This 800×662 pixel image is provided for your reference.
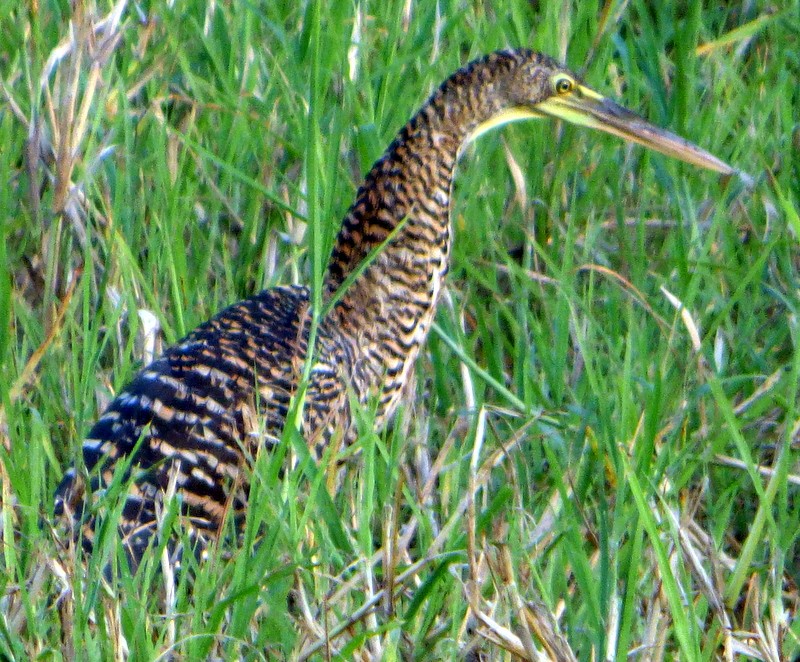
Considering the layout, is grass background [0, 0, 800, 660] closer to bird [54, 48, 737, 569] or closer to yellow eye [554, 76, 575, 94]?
bird [54, 48, 737, 569]

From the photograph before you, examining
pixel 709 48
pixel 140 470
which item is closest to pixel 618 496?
pixel 140 470

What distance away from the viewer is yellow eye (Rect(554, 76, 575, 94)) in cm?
368

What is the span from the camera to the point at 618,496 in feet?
8.70

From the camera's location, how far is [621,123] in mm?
3781

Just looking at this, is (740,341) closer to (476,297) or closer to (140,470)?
(476,297)

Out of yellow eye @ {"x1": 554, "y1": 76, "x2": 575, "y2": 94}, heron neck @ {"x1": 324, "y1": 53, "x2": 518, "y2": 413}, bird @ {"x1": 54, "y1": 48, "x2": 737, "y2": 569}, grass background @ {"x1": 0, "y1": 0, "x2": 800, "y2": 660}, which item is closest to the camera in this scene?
grass background @ {"x1": 0, "y1": 0, "x2": 800, "y2": 660}

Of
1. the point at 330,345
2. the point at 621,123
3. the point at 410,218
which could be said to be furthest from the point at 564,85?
the point at 330,345

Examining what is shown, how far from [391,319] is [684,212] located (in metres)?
0.89

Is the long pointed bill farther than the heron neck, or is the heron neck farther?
the long pointed bill

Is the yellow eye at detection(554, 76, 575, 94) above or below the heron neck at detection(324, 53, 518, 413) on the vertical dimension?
above

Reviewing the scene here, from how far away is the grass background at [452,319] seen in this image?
2465 mm

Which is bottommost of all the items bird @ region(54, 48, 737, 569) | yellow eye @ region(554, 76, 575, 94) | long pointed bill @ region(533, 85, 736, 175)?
bird @ region(54, 48, 737, 569)

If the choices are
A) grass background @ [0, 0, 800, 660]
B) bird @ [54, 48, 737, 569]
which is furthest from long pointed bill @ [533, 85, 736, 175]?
grass background @ [0, 0, 800, 660]

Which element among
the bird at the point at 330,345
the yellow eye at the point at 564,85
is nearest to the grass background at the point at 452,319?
the bird at the point at 330,345
